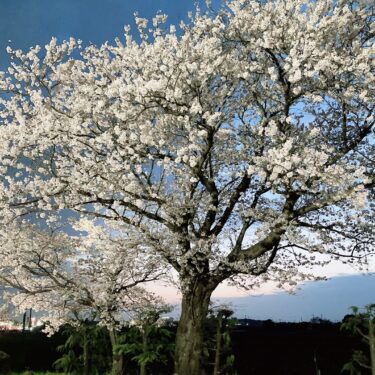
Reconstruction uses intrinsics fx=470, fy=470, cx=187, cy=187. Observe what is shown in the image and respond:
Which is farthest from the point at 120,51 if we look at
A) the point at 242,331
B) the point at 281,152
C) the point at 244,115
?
the point at 242,331

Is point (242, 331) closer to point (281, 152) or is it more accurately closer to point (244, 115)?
point (244, 115)

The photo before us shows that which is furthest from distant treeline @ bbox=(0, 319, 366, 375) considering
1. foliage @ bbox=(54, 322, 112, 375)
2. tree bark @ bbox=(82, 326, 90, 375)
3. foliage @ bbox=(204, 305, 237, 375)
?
tree bark @ bbox=(82, 326, 90, 375)

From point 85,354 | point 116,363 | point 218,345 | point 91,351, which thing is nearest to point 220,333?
point 218,345

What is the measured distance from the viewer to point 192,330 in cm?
1080

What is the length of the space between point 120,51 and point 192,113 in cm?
309

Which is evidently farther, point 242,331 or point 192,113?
point 242,331

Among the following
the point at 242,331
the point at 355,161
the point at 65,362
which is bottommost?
the point at 65,362

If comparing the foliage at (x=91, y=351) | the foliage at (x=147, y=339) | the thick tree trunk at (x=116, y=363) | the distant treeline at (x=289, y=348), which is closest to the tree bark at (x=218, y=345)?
the distant treeline at (x=289, y=348)

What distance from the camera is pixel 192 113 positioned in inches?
387

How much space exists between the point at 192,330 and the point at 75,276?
5221 millimetres

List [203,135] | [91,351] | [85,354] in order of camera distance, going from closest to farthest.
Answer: [203,135] < [85,354] < [91,351]

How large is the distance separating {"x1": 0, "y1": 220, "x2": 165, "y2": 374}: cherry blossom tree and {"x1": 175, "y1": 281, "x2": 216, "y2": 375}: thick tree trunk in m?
1.65

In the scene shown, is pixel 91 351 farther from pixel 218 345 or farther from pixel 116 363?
pixel 218 345

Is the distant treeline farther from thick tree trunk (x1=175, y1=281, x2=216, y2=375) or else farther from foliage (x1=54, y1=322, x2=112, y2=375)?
thick tree trunk (x1=175, y1=281, x2=216, y2=375)
